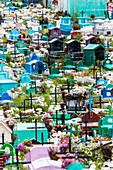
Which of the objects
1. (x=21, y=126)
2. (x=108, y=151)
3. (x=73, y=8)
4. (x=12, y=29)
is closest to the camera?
(x=108, y=151)

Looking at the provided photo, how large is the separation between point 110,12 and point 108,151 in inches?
1199

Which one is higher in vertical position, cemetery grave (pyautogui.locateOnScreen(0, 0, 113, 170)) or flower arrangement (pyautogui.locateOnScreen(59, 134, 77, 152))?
flower arrangement (pyautogui.locateOnScreen(59, 134, 77, 152))

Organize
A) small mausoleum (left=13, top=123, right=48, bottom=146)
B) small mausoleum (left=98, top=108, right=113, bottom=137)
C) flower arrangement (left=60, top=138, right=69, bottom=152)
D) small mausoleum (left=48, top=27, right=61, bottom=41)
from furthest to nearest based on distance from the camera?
small mausoleum (left=48, top=27, right=61, bottom=41), small mausoleum (left=13, top=123, right=48, bottom=146), small mausoleum (left=98, top=108, right=113, bottom=137), flower arrangement (left=60, top=138, right=69, bottom=152)

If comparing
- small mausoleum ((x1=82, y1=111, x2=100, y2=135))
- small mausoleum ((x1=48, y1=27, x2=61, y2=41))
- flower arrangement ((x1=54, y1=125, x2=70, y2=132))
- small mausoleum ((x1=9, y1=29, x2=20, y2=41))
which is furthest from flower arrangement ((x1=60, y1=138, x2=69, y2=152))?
small mausoleum ((x1=48, y1=27, x2=61, y2=41))

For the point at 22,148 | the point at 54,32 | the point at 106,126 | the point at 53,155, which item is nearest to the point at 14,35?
the point at 54,32

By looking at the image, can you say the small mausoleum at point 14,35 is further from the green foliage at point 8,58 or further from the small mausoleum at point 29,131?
the small mausoleum at point 29,131

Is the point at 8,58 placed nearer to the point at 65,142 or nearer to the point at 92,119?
the point at 92,119

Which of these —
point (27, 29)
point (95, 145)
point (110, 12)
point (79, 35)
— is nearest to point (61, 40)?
point (79, 35)

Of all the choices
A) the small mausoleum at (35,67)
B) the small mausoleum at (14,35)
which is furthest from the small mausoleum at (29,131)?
the small mausoleum at (14,35)

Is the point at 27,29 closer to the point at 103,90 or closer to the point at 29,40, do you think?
the point at 29,40

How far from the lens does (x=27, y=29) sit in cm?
4766

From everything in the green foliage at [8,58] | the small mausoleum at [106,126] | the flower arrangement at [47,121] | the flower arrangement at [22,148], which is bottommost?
the green foliage at [8,58]

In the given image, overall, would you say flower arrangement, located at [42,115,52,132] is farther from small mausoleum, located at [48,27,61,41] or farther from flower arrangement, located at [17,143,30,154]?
small mausoleum, located at [48,27,61,41]

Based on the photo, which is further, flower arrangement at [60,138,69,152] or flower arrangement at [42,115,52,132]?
flower arrangement at [42,115,52,132]
